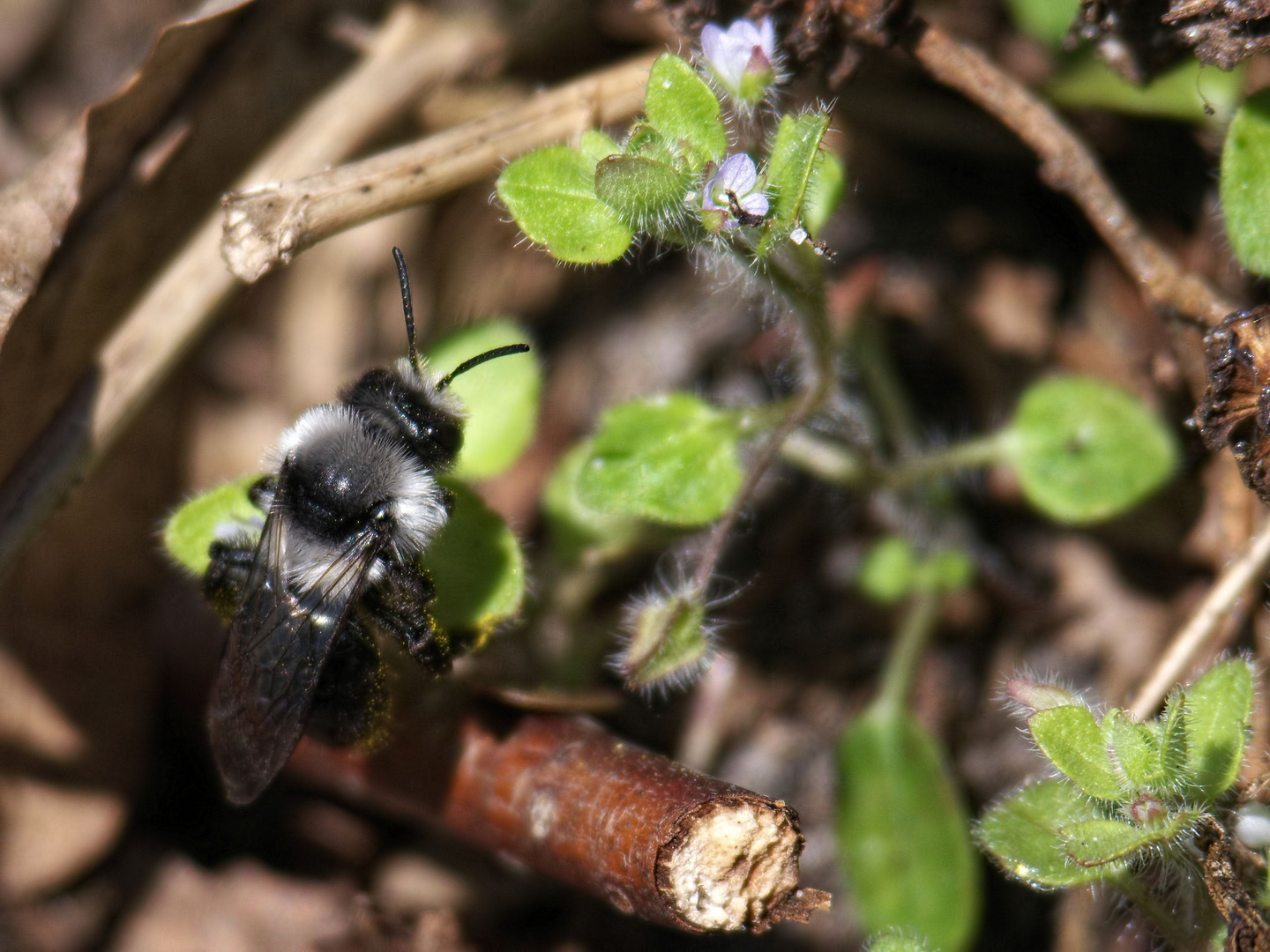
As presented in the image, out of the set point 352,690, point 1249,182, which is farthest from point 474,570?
point 1249,182

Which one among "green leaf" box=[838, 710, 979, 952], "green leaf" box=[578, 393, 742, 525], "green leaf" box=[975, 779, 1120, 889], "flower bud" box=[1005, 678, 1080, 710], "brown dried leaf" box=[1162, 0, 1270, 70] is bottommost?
"green leaf" box=[838, 710, 979, 952]

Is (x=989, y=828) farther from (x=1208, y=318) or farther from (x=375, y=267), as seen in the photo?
(x=375, y=267)

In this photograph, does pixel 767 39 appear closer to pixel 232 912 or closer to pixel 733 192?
pixel 733 192

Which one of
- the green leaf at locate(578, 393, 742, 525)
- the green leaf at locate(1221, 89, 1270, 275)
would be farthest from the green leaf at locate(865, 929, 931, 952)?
the green leaf at locate(1221, 89, 1270, 275)

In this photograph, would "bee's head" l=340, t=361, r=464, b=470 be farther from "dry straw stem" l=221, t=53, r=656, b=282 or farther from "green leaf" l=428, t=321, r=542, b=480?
"green leaf" l=428, t=321, r=542, b=480

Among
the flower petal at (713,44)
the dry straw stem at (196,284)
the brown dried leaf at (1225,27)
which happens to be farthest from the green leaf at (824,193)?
the dry straw stem at (196,284)

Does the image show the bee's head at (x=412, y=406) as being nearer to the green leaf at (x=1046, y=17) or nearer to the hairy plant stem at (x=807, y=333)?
the hairy plant stem at (x=807, y=333)
